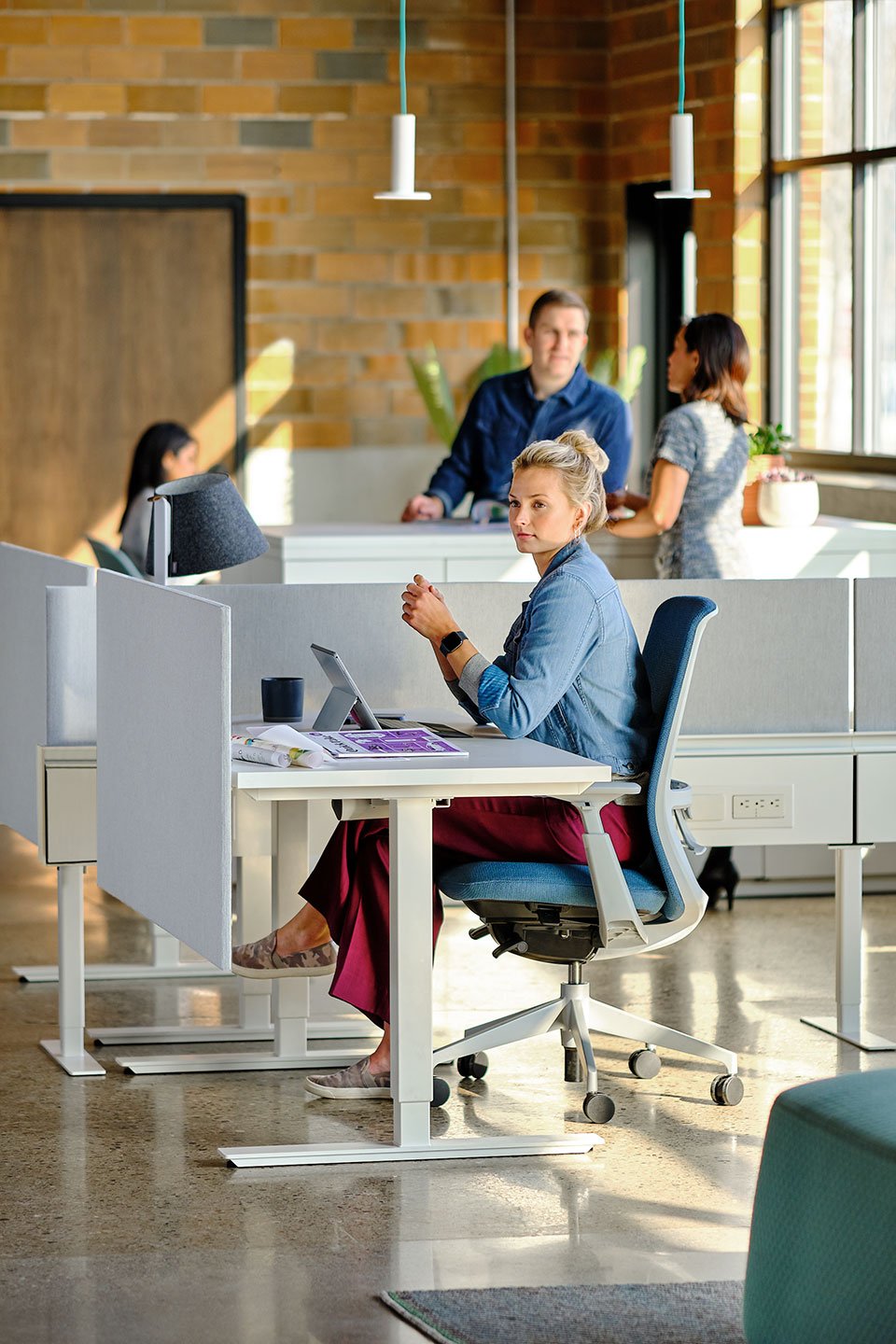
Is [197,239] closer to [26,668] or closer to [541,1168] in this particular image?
[26,668]

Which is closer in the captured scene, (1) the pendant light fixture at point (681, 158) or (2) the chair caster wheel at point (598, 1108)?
(2) the chair caster wheel at point (598, 1108)

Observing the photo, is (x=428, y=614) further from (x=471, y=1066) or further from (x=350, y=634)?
(x=471, y=1066)

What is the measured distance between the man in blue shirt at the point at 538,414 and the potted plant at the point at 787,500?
410 mm

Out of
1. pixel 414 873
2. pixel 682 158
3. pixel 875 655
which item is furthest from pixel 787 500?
pixel 414 873

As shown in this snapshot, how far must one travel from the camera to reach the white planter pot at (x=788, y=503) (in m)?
6.05

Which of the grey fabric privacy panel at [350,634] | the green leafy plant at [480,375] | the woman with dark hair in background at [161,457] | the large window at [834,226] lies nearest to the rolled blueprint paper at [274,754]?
the grey fabric privacy panel at [350,634]

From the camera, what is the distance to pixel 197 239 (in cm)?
902

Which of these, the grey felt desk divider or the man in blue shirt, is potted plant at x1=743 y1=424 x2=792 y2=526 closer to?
the man in blue shirt

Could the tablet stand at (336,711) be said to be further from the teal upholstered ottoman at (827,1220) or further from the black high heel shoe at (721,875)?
the black high heel shoe at (721,875)

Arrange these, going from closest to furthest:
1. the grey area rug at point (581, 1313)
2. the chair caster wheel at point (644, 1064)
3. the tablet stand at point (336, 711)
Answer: the grey area rug at point (581, 1313), the tablet stand at point (336, 711), the chair caster wheel at point (644, 1064)

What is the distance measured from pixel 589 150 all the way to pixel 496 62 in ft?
1.79

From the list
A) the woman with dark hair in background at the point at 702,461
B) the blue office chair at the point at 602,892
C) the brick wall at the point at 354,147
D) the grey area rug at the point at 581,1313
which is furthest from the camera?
the brick wall at the point at 354,147

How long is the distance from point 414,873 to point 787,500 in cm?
272

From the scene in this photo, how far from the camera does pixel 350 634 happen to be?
450 centimetres
